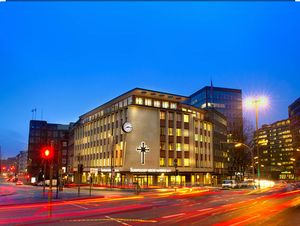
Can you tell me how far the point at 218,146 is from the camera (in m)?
97.1

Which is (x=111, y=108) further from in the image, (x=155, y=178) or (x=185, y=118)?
(x=155, y=178)

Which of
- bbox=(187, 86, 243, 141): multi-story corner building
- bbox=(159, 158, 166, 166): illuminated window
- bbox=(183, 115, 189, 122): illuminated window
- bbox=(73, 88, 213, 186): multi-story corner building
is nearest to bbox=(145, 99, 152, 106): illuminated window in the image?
bbox=(73, 88, 213, 186): multi-story corner building

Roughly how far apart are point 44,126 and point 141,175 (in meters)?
99.1

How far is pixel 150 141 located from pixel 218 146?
101 ft

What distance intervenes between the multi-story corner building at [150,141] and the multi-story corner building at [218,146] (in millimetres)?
4556

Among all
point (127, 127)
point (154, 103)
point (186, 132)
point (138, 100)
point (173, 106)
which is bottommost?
point (186, 132)

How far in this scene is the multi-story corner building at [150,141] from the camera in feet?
235

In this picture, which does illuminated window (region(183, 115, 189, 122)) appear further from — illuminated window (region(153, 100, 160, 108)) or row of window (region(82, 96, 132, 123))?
row of window (region(82, 96, 132, 123))

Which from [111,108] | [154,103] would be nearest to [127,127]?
[154,103]

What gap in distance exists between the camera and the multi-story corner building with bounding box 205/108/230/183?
93562 millimetres

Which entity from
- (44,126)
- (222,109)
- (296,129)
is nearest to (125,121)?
(222,109)

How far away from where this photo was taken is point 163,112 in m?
77.2

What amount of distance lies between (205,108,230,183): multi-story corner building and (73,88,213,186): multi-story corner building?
4.56m

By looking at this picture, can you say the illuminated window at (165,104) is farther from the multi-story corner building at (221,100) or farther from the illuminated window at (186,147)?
the multi-story corner building at (221,100)
